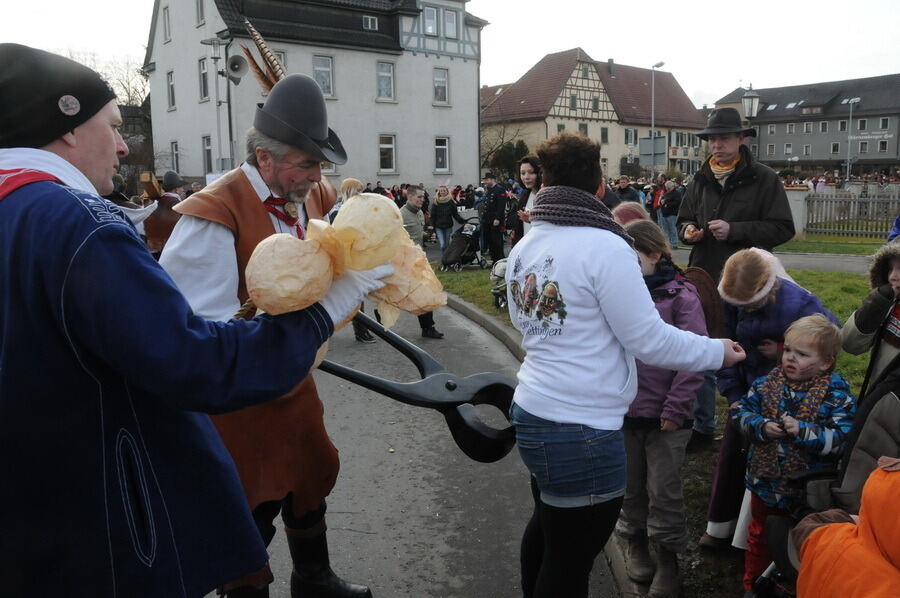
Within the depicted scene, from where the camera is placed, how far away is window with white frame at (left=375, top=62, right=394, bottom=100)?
34.4m

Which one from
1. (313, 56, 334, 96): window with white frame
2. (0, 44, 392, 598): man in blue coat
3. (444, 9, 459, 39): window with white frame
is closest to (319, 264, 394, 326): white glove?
(0, 44, 392, 598): man in blue coat

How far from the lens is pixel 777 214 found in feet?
14.8

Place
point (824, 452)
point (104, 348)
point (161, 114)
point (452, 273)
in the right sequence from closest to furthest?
point (104, 348) < point (824, 452) < point (452, 273) < point (161, 114)

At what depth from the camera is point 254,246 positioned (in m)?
2.58

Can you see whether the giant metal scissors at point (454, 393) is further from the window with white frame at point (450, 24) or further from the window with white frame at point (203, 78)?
the window with white frame at point (450, 24)

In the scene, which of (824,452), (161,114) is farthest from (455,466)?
(161,114)

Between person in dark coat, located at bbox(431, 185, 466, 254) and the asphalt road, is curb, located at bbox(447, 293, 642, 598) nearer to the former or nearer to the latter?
the asphalt road

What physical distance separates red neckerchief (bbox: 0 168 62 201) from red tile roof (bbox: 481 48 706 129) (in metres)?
55.6

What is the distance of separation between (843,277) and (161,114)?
35702mm

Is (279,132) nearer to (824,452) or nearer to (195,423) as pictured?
(195,423)

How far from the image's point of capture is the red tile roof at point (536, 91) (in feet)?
183

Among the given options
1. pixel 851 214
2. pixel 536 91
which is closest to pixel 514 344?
pixel 851 214

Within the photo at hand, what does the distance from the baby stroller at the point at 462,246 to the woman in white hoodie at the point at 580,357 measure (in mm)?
12090

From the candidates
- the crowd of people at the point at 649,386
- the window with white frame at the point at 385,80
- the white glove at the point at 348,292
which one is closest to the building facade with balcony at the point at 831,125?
the window with white frame at the point at 385,80
